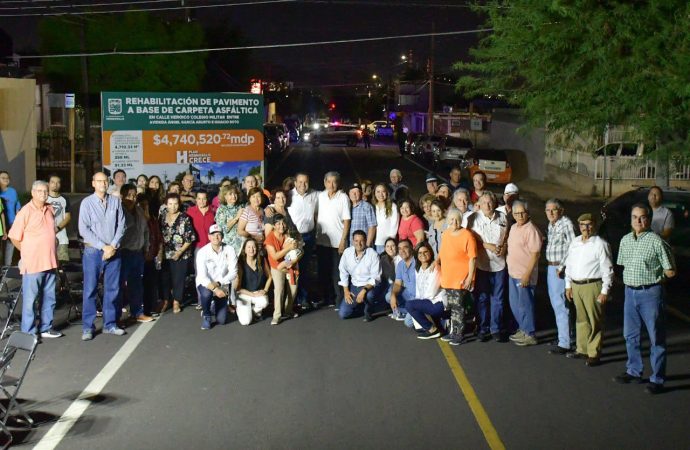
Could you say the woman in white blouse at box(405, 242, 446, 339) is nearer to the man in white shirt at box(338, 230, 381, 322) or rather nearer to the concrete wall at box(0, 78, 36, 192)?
the man in white shirt at box(338, 230, 381, 322)

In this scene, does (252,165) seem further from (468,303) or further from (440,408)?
(440,408)

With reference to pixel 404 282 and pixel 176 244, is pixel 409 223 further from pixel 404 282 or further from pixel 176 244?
pixel 176 244

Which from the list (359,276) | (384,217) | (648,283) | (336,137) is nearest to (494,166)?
(384,217)

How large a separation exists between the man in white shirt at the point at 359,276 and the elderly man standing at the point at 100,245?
110 inches

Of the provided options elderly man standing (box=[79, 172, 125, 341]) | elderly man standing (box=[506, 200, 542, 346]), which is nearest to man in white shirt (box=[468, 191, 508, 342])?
elderly man standing (box=[506, 200, 542, 346])

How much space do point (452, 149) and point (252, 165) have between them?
68.9 ft

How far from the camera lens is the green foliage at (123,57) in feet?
115

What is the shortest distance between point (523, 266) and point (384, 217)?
264cm

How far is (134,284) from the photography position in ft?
36.6

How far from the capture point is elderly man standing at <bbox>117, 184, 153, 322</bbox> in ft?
35.5

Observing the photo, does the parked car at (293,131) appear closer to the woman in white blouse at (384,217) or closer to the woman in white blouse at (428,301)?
the woman in white blouse at (384,217)

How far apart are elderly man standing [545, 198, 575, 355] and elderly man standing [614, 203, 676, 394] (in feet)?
3.88

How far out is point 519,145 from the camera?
42.4 metres

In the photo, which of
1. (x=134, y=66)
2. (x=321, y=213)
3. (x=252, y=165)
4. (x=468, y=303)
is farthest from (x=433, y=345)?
(x=134, y=66)
